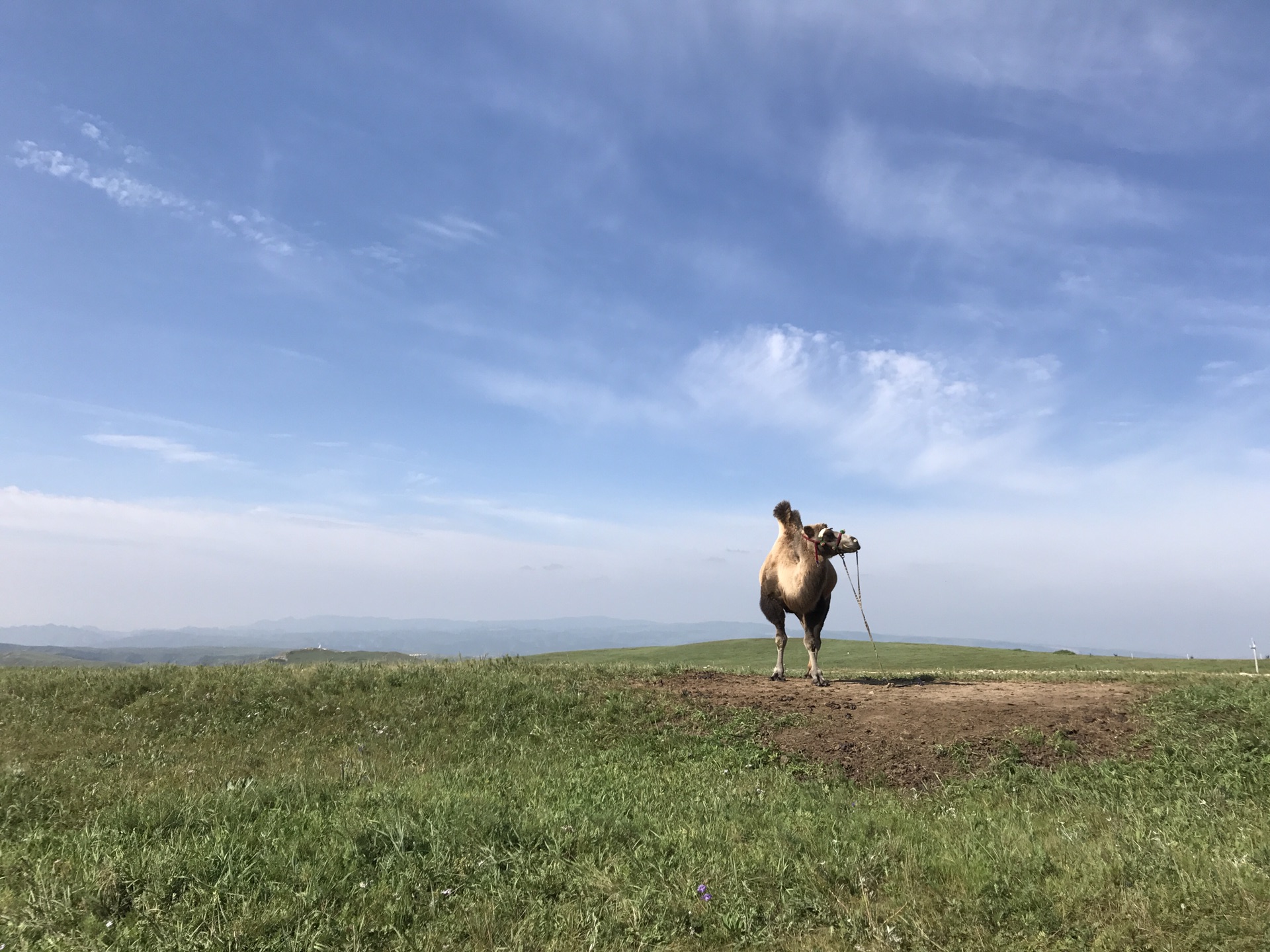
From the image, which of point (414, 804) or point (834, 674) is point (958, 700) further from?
point (414, 804)

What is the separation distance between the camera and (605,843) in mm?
6305

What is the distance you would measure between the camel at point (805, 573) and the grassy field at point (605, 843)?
17.0ft

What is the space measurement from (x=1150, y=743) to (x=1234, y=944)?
7462 millimetres

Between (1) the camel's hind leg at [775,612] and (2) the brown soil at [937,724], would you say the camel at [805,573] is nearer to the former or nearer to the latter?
(1) the camel's hind leg at [775,612]

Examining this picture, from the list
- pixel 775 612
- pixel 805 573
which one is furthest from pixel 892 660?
pixel 805 573

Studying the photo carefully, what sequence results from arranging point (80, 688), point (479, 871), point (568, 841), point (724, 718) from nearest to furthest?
point (479, 871)
point (568, 841)
point (724, 718)
point (80, 688)

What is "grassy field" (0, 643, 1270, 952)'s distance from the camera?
4820mm

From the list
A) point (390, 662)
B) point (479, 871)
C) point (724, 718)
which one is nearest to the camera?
point (479, 871)

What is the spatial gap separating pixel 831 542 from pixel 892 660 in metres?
21.6

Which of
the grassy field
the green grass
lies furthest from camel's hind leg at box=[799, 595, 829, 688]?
the grassy field

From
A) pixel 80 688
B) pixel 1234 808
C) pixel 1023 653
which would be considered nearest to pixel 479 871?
pixel 1234 808

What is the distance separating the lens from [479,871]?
18.8 feet

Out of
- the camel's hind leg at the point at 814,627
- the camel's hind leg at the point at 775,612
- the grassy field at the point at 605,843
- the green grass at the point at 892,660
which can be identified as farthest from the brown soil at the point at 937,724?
the green grass at the point at 892,660

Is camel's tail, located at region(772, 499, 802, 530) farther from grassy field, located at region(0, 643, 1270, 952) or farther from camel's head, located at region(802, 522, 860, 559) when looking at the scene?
grassy field, located at region(0, 643, 1270, 952)
